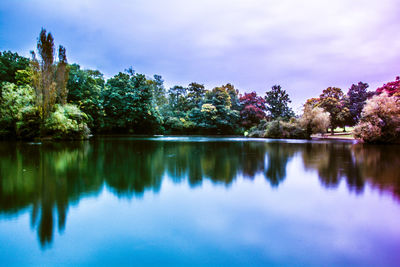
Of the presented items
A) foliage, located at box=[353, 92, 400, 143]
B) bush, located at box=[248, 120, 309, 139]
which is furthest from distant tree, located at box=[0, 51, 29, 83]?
foliage, located at box=[353, 92, 400, 143]

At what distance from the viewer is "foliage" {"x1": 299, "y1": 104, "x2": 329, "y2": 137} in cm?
2450

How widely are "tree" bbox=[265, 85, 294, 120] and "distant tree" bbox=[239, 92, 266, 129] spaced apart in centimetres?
144

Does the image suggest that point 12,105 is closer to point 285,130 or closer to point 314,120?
point 285,130

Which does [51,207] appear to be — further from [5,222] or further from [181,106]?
[181,106]

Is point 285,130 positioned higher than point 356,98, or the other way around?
point 356,98

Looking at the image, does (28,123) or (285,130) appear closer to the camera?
(28,123)

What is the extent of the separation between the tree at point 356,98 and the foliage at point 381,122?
56.3 ft

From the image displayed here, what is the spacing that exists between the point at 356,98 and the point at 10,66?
1709 inches

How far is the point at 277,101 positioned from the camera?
1446 inches

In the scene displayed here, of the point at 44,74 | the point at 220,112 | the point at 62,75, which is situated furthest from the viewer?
the point at 220,112

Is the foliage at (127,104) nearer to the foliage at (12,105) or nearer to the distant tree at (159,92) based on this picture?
the foliage at (12,105)

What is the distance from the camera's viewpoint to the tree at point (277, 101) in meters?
36.0

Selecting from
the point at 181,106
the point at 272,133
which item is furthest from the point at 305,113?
the point at 181,106

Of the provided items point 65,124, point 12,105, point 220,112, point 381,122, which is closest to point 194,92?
point 220,112
